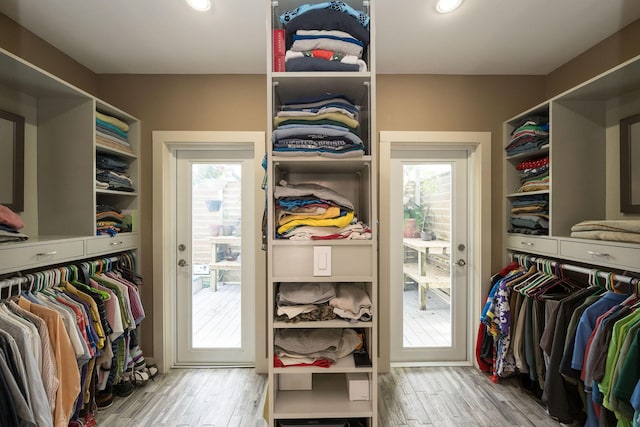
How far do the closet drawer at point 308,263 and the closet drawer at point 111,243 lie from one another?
4.46 feet

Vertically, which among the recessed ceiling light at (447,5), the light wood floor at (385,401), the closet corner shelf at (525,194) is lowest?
the light wood floor at (385,401)

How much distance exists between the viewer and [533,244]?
7.34ft

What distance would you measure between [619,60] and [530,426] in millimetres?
2313

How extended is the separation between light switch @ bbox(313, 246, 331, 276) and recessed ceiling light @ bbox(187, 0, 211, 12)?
4.80ft

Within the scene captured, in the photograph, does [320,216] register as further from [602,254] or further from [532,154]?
[532,154]

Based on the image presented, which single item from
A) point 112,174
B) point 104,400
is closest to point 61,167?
point 112,174

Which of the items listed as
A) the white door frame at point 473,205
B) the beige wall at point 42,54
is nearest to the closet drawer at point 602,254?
the white door frame at point 473,205

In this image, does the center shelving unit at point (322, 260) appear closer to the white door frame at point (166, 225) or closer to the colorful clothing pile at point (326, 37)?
the colorful clothing pile at point (326, 37)

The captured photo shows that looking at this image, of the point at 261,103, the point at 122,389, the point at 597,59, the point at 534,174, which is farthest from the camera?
the point at 261,103

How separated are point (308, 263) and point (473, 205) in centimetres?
182

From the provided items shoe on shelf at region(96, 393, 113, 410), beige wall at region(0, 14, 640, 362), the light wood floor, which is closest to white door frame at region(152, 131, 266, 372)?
beige wall at region(0, 14, 640, 362)

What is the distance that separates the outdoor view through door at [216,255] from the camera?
2684mm

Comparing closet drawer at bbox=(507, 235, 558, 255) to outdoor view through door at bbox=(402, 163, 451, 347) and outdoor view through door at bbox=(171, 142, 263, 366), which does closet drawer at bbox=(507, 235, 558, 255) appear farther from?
outdoor view through door at bbox=(171, 142, 263, 366)

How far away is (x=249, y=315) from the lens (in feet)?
8.85
